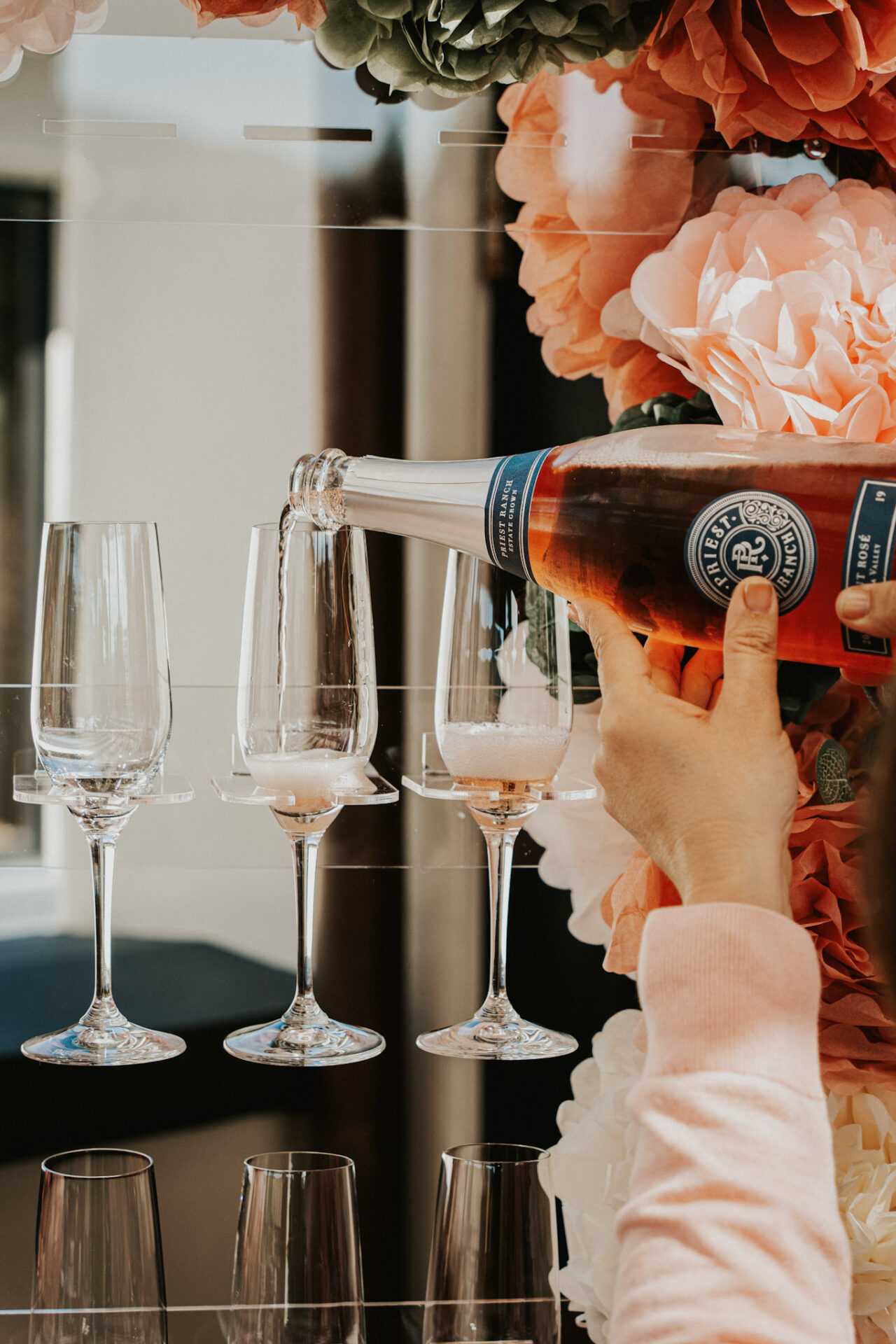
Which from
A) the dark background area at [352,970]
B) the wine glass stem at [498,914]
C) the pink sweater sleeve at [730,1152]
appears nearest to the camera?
the pink sweater sleeve at [730,1152]

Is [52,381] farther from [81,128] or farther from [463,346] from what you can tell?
[463,346]

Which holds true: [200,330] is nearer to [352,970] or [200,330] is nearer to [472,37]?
[472,37]

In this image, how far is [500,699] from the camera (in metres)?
0.67

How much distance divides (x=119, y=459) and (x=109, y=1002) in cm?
34

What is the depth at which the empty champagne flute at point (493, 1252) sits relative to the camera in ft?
2.02

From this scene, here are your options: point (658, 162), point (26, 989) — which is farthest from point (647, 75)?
point (26, 989)

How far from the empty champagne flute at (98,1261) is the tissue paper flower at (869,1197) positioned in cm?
34

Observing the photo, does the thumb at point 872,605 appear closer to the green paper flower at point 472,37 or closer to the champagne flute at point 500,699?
the champagne flute at point 500,699

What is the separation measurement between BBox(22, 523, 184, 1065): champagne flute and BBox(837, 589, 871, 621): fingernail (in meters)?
0.35

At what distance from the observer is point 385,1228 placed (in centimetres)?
89

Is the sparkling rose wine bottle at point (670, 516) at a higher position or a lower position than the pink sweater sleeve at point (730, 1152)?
higher

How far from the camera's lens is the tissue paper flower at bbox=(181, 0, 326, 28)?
698 mm

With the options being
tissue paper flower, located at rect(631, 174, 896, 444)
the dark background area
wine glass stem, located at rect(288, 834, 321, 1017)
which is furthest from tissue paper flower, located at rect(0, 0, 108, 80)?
wine glass stem, located at rect(288, 834, 321, 1017)

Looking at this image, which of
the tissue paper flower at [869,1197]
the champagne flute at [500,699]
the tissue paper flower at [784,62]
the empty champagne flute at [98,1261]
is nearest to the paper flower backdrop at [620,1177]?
the tissue paper flower at [869,1197]
